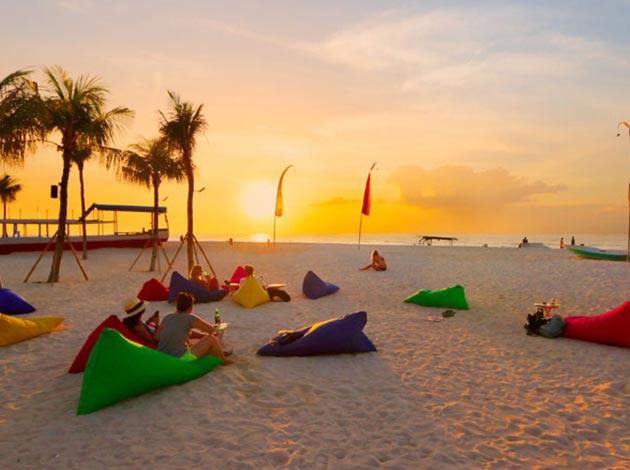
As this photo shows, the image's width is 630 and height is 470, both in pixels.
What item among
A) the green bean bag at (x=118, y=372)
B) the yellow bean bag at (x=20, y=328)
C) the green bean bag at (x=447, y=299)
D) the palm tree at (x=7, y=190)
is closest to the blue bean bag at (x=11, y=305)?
the yellow bean bag at (x=20, y=328)

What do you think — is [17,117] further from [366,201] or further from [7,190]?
[7,190]

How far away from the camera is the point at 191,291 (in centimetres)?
1141

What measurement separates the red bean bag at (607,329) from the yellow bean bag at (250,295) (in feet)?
23.1

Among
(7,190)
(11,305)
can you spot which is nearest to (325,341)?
(11,305)

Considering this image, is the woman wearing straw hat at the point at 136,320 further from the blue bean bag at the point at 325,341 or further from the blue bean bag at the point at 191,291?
the blue bean bag at the point at 191,291

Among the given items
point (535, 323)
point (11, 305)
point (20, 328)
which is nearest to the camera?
point (20, 328)

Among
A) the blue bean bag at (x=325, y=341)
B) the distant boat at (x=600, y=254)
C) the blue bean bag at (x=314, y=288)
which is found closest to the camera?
the blue bean bag at (x=325, y=341)

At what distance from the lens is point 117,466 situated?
12.3 ft

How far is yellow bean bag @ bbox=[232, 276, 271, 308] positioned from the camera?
36.1ft

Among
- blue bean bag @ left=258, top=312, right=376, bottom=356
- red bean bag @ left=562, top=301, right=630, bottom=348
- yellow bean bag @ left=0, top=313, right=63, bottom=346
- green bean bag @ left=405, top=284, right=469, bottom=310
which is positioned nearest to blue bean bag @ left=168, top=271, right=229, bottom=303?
Result: yellow bean bag @ left=0, top=313, right=63, bottom=346

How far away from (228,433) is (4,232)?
38.2 metres

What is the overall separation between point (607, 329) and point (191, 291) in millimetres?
9439

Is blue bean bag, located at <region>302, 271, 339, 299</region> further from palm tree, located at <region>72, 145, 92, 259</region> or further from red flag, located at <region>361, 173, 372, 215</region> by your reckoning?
palm tree, located at <region>72, 145, 92, 259</region>

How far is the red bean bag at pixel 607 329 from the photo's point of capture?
7652 mm
